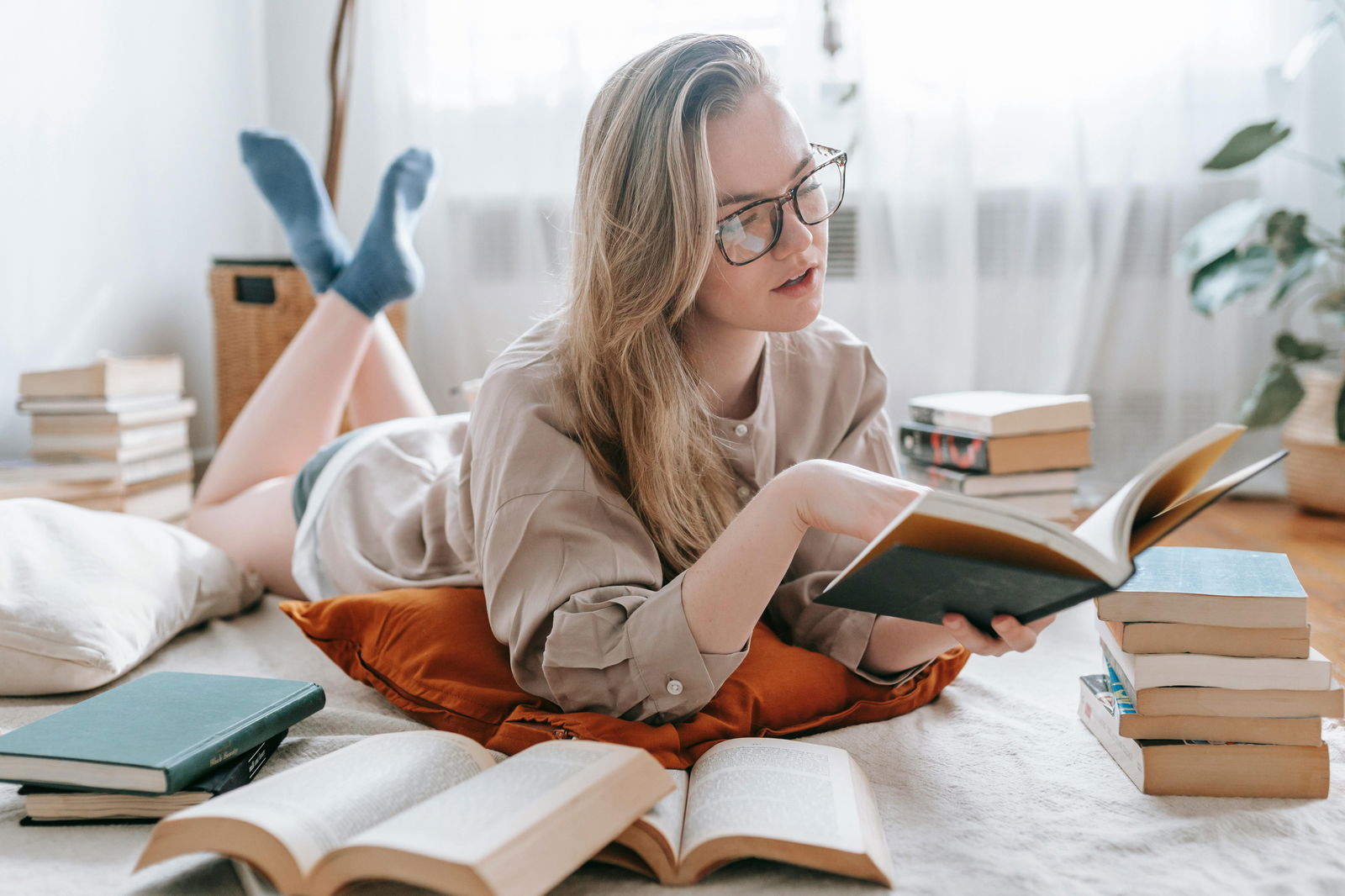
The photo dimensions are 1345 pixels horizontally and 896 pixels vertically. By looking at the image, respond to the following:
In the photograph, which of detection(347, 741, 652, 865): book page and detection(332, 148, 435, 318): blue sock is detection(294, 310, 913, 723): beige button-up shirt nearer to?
detection(347, 741, 652, 865): book page

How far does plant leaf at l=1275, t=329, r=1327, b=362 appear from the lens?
2354 mm

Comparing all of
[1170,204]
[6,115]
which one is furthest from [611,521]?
[1170,204]

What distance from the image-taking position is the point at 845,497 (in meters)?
0.91

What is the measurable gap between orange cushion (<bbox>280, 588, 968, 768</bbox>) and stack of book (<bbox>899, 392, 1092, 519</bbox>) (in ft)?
2.17

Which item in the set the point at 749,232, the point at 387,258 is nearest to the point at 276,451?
the point at 387,258

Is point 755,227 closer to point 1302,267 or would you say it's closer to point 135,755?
point 135,755

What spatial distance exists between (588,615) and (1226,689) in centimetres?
55

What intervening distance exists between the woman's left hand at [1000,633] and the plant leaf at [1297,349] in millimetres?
1844

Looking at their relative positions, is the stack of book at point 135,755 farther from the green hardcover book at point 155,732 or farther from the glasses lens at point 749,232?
the glasses lens at point 749,232

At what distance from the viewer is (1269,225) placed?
2367mm

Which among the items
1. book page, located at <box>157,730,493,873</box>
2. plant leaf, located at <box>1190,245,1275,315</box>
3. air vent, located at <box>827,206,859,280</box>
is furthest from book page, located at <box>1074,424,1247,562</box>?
air vent, located at <box>827,206,859,280</box>

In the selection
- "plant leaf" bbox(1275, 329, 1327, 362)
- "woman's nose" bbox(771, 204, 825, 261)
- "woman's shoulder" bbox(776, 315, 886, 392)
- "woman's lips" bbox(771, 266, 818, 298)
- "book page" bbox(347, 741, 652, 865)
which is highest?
"woman's nose" bbox(771, 204, 825, 261)

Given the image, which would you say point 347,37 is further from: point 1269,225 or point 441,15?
point 1269,225

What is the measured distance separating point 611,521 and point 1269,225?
6.41ft
